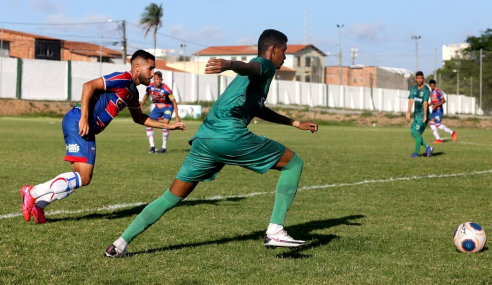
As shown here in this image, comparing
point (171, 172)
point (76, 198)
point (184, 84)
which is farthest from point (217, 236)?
point (184, 84)

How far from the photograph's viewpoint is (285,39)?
541 centimetres

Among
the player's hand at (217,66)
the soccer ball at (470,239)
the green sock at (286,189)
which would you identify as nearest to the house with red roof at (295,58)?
the soccer ball at (470,239)

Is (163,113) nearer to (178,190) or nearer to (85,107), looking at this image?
(85,107)

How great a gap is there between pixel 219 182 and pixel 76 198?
9.30 feet

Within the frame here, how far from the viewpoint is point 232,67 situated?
4.54 meters

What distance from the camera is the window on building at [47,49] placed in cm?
7069

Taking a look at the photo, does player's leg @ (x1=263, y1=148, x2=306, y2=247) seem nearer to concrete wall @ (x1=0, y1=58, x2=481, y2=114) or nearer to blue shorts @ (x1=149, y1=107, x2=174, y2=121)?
blue shorts @ (x1=149, y1=107, x2=174, y2=121)

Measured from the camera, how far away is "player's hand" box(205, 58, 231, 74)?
4.42 m

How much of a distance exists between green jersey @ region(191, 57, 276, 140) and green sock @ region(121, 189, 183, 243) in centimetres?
60

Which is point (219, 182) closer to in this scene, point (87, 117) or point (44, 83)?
point (87, 117)

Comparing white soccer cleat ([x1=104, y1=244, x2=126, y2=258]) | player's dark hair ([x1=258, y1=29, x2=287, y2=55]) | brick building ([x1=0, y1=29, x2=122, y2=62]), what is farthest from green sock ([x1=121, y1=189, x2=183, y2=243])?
brick building ([x1=0, y1=29, x2=122, y2=62])

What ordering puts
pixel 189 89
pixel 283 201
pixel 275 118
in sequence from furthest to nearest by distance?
1. pixel 189 89
2. pixel 275 118
3. pixel 283 201

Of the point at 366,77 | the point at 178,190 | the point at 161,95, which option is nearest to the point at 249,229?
the point at 178,190

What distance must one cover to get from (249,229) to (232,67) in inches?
102
